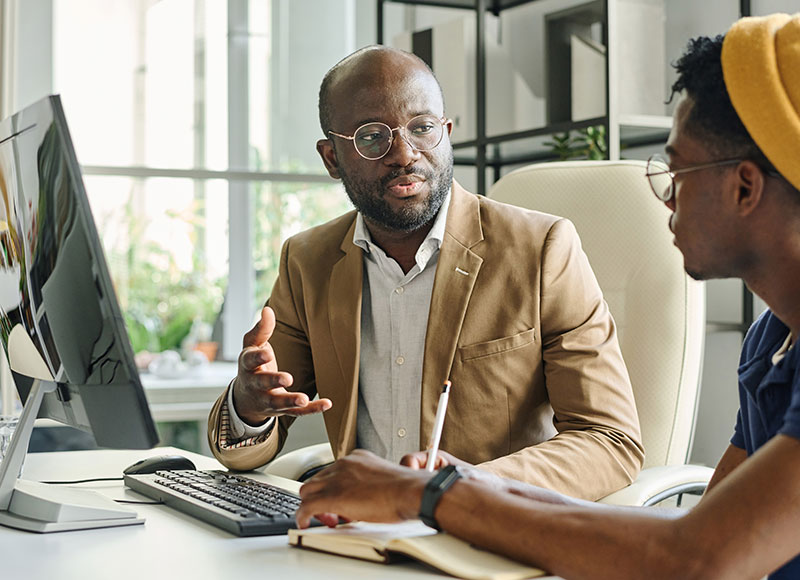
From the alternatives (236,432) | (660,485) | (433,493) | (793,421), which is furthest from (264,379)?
(793,421)

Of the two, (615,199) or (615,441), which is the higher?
(615,199)

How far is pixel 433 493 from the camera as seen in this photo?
950mm

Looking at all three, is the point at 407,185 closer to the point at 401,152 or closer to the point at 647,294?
the point at 401,152

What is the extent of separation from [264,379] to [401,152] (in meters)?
0.51

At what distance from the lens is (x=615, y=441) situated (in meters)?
1.47

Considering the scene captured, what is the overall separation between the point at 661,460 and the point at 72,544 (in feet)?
3.48

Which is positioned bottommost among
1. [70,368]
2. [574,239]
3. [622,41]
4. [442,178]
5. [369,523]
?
[369,523]

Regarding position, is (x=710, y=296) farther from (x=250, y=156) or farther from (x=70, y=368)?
(x=70, y=368)

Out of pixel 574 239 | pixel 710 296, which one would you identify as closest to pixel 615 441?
pixel 574 239

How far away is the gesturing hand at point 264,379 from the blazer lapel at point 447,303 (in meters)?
0.30

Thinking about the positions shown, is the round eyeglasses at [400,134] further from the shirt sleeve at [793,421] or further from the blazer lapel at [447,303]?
the shirt sleeve at [793,421]

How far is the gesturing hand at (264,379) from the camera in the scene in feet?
4.33

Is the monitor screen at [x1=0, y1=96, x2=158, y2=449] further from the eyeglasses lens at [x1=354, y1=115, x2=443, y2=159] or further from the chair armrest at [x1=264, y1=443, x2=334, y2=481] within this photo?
the eyeglasses lens at [x1=354, y1=115, x2=443, y2=159]

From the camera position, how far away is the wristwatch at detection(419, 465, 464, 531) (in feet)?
3.11
